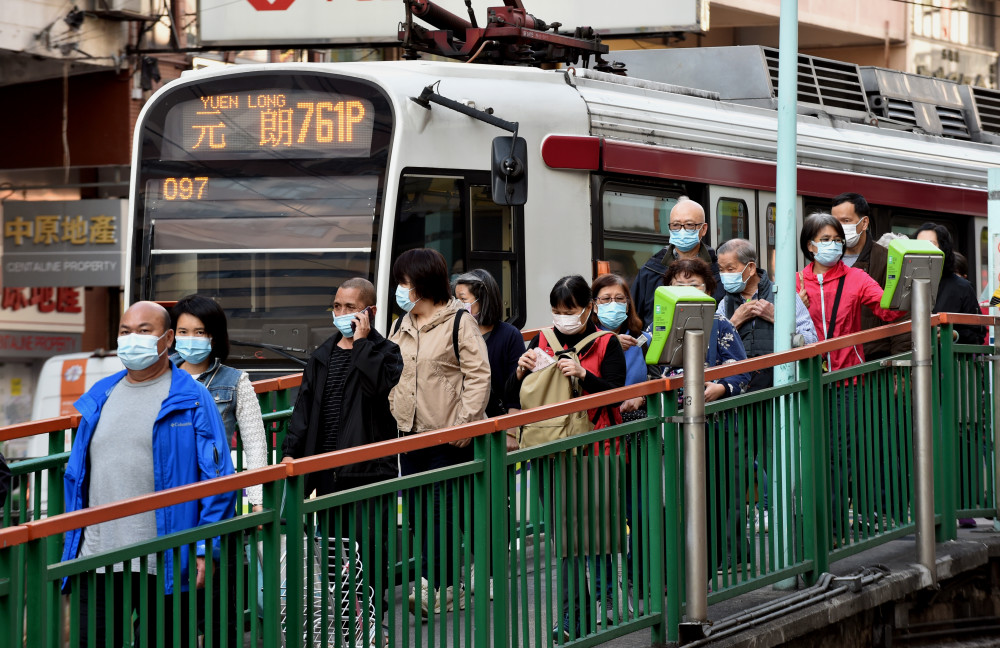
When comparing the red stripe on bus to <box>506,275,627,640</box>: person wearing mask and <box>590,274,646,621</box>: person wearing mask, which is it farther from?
<box>506,275,627,640</box>: person wearing mask

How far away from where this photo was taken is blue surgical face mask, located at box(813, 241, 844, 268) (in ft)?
24.6

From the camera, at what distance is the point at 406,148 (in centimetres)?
899

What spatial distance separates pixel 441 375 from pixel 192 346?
114 cm

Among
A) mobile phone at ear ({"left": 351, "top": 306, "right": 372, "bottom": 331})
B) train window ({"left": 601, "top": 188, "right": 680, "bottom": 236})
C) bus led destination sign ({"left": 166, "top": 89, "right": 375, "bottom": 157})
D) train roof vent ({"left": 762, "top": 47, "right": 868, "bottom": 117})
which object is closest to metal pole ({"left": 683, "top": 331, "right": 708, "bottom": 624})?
mobile phone at ear ({"left": 351, "top": 306, "right": 372, "bottom": 331})

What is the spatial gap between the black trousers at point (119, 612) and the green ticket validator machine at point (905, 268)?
4057mm

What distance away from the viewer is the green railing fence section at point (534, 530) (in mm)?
4270

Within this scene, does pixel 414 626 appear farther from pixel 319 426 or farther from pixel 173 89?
pixel 173 89

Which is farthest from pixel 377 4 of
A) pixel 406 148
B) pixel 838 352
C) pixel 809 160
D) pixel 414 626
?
pixel 414 626

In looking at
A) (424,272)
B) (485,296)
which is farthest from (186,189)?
(424,272)

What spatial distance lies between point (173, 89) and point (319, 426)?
4.02m

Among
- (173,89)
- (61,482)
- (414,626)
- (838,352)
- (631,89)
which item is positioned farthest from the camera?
(631,89)

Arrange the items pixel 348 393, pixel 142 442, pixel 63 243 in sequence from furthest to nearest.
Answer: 1. pixel 63 243
2. pixel 348 393
3. pixel 142 442

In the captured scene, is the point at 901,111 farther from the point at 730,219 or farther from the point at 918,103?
the point at 730,219

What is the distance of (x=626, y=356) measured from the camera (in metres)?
6.58
